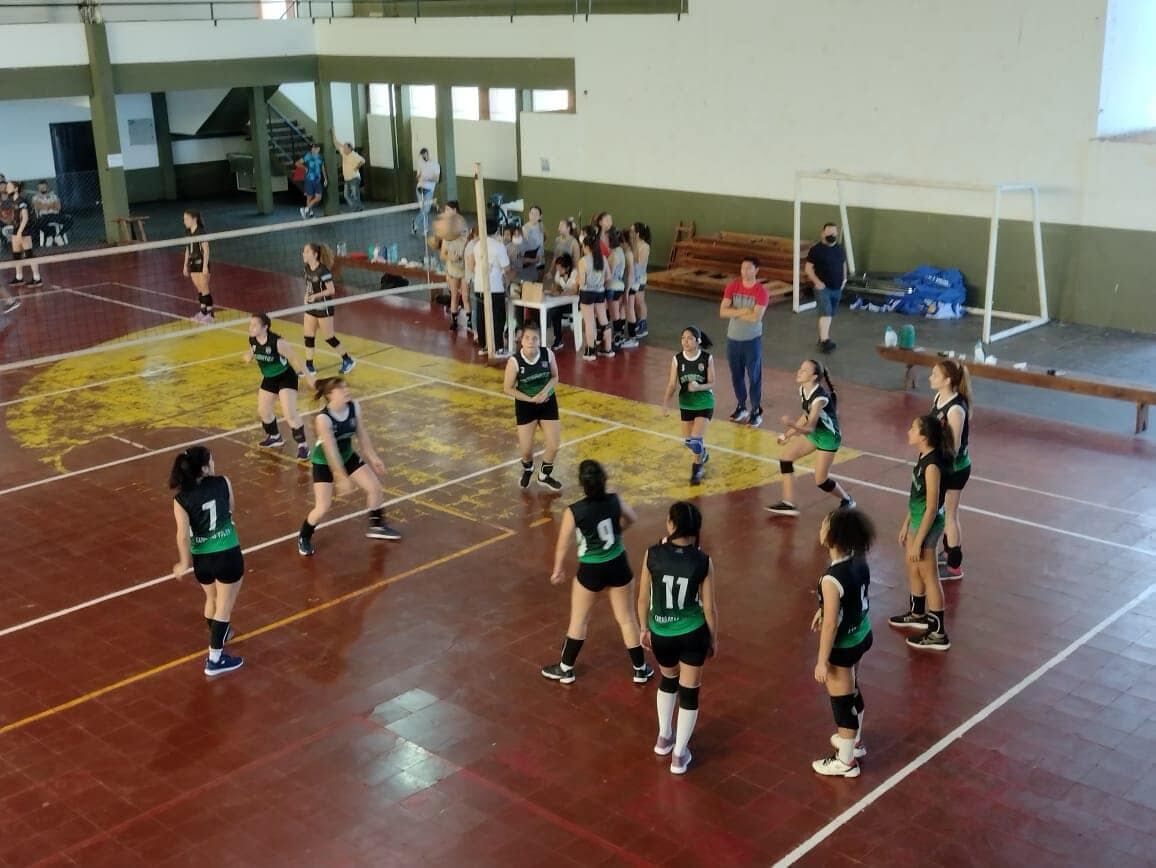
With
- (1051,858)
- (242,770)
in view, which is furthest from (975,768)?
(242,770)

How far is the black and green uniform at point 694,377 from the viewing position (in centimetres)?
1338

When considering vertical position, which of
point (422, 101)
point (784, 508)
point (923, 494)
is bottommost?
point (784, 508)

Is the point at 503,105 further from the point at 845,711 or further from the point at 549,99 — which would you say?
the point at 845,711

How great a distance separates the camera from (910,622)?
418 inches

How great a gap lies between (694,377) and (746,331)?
7.88 ft

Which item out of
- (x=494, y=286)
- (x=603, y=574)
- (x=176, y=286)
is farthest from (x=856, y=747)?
(x=176, y=286)

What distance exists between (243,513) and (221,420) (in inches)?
140

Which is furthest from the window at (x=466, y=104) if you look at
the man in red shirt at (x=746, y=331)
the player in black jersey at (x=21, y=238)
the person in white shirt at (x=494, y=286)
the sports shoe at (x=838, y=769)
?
the sports shoe at (x=838, y=769)

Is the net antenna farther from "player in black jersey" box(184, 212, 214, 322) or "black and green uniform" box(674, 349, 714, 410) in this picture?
"player in black jersey" box(184, 212, 214, 322)

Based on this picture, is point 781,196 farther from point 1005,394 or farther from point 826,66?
point 1005,394

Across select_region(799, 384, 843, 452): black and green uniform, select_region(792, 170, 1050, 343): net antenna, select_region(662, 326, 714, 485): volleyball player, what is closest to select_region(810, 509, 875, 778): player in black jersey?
select_region(799, 384, 843, 452): black and green uniform

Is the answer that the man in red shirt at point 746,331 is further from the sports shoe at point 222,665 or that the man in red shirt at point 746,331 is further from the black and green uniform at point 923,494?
the sports shoe at point 222,665

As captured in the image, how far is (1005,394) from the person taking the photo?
17.3 metres

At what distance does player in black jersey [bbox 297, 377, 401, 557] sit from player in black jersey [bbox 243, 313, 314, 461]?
2.65 m
